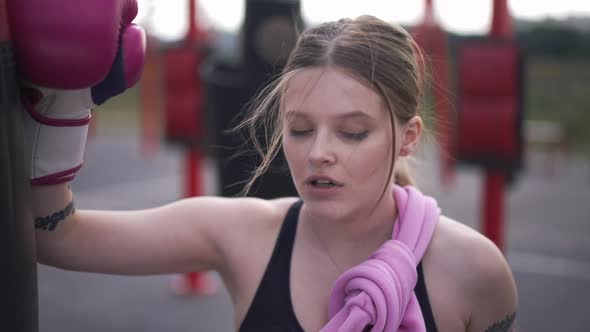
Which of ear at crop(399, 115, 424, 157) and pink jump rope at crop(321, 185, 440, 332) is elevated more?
ear at crop(399, 115, 424, 157)

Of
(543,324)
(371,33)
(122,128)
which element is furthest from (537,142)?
(371,33)

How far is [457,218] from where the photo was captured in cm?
525

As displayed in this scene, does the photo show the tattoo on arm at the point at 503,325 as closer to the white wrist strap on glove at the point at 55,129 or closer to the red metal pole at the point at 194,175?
the white wrist strap on glove at the point at 55,129

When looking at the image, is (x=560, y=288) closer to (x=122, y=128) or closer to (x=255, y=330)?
(x=255, y=330)

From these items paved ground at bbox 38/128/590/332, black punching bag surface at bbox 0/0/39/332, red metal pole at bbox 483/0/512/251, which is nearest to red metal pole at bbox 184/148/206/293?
paved ground at bbox 38/128/590/332

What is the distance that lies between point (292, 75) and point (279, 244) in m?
0.30

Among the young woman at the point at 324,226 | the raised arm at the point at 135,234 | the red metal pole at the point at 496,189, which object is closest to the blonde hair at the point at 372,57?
the young woman at the point at 324,226

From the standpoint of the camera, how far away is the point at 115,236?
112 centimetres

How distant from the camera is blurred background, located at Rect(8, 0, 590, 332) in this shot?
A: 2.37m

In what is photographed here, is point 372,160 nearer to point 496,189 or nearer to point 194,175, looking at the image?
point 496,189

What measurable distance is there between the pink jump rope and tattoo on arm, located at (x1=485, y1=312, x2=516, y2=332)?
0.53 feet

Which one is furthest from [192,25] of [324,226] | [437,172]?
[437,172]

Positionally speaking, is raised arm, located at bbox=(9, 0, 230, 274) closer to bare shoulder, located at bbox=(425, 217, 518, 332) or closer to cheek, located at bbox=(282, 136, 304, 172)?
cheek, located at bbox=(282, 136, 304, 172)

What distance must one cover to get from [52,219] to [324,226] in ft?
1.49
